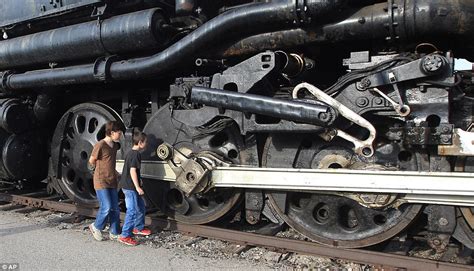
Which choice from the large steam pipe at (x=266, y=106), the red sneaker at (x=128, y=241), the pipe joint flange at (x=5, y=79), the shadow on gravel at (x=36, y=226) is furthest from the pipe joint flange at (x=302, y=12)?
the pipe joint flange at (x=5, y=79)

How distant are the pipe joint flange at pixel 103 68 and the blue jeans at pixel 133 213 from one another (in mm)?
1387

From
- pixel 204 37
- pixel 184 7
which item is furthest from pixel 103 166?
pixel 184 7

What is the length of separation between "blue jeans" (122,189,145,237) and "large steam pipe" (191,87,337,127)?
140 cm

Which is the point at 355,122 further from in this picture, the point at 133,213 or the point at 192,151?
the point at 133,213

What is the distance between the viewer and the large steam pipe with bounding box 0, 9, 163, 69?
4.98 meters

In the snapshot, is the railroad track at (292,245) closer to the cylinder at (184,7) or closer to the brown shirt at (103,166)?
the brown shirt at (103,166)

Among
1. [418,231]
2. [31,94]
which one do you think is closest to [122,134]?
[31,94]

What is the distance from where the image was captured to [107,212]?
5129 millimetres

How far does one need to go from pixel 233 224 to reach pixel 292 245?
1.11 meters

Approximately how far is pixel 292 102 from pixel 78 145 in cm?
362

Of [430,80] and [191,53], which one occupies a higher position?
[191,53]

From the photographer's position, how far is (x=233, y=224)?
5.38 m

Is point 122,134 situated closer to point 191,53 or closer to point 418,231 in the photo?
point 191,53

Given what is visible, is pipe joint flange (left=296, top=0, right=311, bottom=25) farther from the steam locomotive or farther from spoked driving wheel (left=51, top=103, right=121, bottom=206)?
spoked driving wheel (left=51, top=103, right=121, bottom=206)
